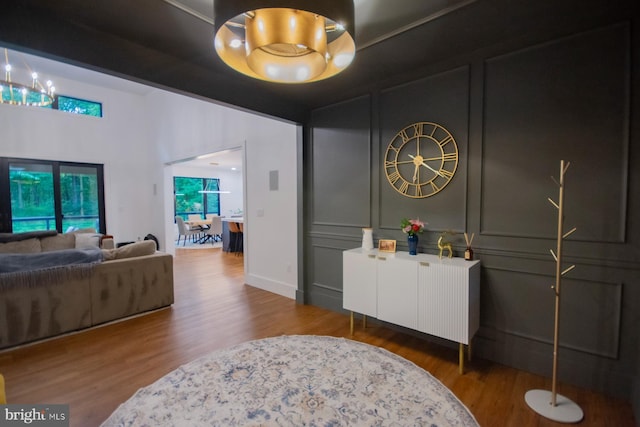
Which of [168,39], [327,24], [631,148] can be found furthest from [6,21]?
[631,148]

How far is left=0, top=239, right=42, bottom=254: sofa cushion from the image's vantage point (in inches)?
158

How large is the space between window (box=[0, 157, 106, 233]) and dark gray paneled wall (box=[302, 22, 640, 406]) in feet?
24.3

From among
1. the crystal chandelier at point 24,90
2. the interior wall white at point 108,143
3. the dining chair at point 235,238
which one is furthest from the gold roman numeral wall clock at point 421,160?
the interior wall white at point 108,143

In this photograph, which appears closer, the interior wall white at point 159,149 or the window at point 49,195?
the interior wall white at point 159,149

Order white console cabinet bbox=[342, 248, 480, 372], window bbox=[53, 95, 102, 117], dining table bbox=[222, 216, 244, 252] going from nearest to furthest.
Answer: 1. white console cabinet bbox=[342, 248, 480, 372]
2. window bbox=[53, 95, 102, 117]
3. dining table bbox=[222, 216, 244, 252]

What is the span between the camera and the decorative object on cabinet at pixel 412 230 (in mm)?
2646

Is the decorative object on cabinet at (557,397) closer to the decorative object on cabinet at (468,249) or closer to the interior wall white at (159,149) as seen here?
the decorative object on cabinet at (468,249)

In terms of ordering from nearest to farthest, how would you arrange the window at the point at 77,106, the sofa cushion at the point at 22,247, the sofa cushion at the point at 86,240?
the sofa cushion at the point at 22,247
the sofa cushion at the point at 86,240
the window at the point at 77,106

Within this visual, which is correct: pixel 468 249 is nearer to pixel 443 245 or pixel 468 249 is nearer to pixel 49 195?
pixel 443 245

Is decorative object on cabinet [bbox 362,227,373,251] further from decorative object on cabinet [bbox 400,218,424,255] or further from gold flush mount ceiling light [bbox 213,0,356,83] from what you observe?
gold flush mount ceiling light [bbox 213,0,356,83]

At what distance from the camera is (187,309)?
3.60 m

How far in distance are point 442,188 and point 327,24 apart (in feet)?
5.65

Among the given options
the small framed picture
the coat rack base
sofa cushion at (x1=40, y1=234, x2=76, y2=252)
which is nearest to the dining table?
sofa cushion at (x1=40, y1=234, x2=76, y2=252)

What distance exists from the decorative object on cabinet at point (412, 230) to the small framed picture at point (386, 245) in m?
0.16
